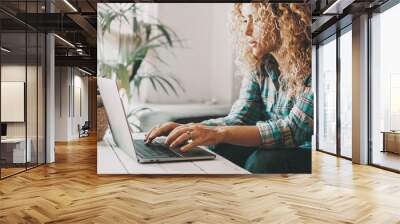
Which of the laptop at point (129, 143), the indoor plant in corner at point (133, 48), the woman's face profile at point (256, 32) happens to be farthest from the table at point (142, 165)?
the woman's face profile at point (256, 32)

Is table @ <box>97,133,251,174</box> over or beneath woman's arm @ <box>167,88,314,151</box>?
beneath

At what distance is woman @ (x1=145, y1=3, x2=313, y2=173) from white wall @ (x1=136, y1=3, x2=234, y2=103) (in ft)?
0.80

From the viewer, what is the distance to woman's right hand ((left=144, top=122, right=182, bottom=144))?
5930 mm

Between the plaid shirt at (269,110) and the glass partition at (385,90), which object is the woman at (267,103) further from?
the glass partition at (385,90)

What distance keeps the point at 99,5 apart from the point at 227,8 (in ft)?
6.55

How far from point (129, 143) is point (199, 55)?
1.75m

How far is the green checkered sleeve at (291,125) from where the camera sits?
19.4 ft

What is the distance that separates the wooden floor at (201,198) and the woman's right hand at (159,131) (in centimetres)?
66

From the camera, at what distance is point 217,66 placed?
6027mm

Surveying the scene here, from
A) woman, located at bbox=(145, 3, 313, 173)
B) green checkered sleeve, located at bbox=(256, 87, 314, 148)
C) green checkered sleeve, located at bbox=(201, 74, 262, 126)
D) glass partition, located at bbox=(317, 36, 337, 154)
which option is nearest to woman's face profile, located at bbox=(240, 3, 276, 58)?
woman, located at bbox=(145, 3, 313, 173)

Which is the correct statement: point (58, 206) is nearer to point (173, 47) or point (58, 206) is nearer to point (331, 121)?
point (173, 47)

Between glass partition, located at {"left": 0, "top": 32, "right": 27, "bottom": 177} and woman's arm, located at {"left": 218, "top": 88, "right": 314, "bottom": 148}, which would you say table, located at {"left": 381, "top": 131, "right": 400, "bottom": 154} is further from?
glass partition, located at {"left": 0, "top": 32, "right": 27, "bottom": 177}

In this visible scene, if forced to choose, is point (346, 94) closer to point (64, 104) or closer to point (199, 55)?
point (199, 55)

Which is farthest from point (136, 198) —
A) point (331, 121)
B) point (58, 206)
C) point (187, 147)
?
point (331, 121)
